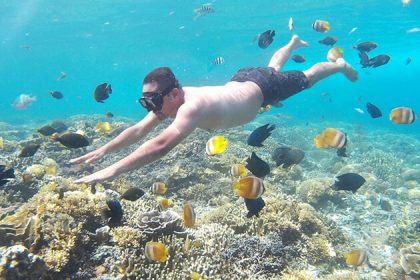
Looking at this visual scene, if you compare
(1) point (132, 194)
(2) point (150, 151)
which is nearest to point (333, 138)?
(2) point (150, 151)

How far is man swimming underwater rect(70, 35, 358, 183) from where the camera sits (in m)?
4.47

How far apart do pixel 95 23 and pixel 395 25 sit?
3984 centimetres

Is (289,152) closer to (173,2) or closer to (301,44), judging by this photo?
(301,44)

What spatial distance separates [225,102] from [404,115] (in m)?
3.91

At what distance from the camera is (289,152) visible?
21.0ft

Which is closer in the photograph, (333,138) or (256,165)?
(256,165)

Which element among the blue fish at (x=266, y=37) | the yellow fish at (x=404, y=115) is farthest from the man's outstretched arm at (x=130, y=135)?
the yellow fish at (x=404, y=115)

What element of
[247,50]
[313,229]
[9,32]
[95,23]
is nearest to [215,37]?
[247,50]

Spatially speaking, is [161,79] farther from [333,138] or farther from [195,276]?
[333,138]

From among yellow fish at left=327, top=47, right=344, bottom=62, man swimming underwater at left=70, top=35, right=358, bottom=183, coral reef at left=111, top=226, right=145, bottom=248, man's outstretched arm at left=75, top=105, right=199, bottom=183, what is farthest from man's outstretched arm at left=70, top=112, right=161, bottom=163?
yellow fish at left=327, top=47, right=344, bottom=62

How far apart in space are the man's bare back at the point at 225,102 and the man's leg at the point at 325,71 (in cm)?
214

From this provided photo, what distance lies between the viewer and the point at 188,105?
5.13m

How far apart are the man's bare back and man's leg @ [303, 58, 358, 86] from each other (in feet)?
7.03

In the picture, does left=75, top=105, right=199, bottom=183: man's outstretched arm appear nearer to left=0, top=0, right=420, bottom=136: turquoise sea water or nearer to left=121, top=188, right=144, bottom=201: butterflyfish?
left=121, top=188, right=144, bottom=201: butterflyfish
